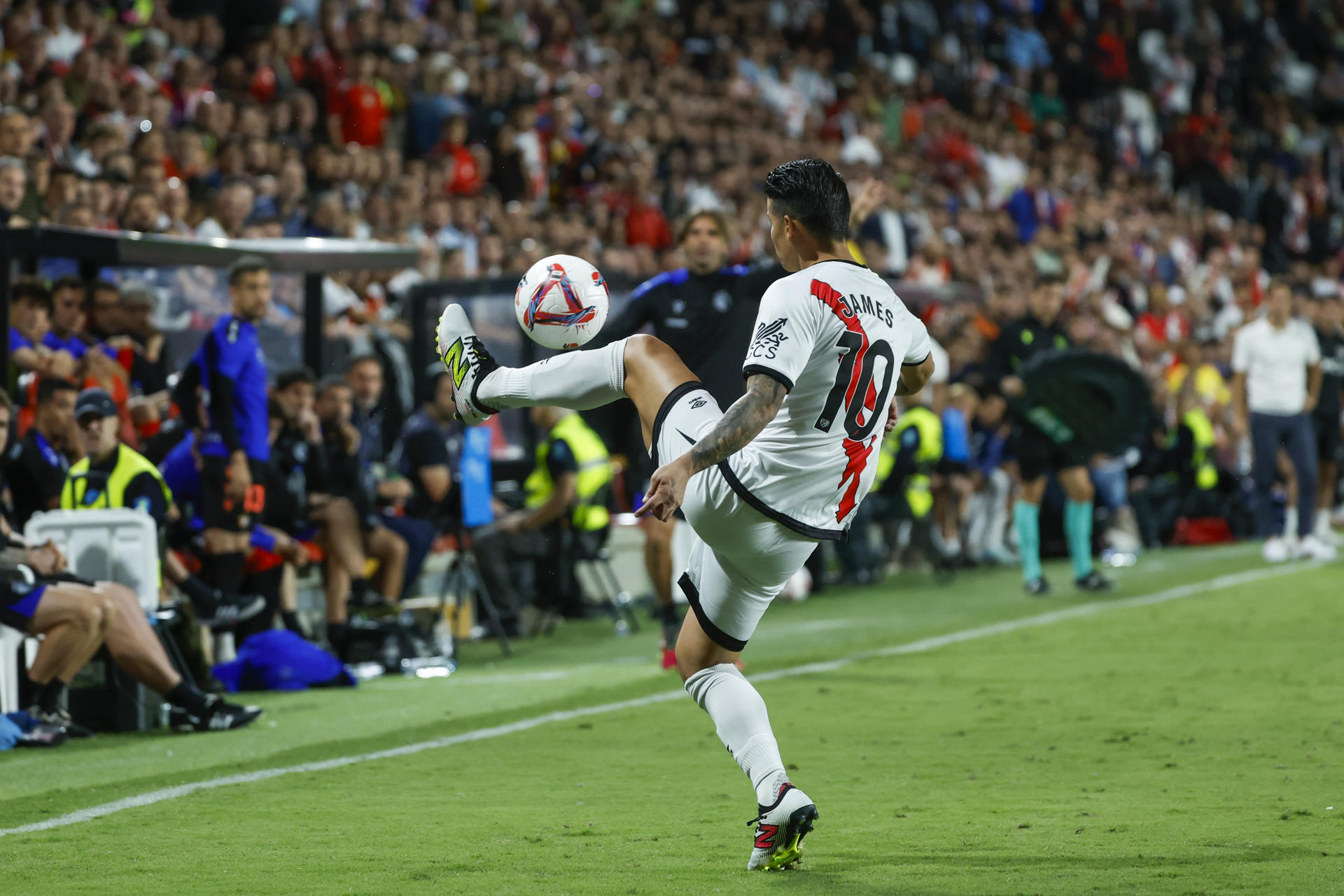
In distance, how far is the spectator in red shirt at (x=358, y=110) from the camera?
1596 cm

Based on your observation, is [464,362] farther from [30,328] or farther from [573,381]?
[30,328]

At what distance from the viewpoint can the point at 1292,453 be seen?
1497 centimetres

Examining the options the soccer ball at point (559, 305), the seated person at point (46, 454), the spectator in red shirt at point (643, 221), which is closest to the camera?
the soccer ball at point (559, 305)

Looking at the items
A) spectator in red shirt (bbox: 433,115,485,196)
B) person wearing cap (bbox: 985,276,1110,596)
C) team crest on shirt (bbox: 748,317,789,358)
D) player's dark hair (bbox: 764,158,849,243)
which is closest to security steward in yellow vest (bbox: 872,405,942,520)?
person wearing cap (bbox: 985,276,1110,596)

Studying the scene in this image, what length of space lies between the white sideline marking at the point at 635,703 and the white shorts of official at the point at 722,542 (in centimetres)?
222

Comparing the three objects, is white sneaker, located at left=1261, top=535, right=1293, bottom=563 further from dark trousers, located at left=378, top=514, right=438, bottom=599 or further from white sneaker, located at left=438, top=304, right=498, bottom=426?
white sneaker, located at left=438, top=304, right=498, bottom=426

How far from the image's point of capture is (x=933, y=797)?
587 centimetres

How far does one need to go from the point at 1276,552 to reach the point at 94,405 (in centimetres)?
1051

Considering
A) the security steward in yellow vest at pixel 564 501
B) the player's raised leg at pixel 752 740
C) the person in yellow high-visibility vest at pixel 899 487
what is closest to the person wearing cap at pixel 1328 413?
the person in yellow high-visibility vest at pixel 899 487

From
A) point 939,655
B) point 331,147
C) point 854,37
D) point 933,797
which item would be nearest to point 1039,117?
point 854,37

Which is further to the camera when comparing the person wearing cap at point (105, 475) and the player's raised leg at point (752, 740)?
the person wearing cap at point (105, 475)

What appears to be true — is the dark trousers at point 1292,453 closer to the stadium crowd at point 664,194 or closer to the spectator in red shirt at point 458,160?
the stadium crowd at point 664,194

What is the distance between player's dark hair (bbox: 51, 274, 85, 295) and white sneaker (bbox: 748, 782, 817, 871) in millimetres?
6884

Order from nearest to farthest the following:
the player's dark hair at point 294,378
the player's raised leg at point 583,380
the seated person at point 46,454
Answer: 1. the player's raised leg at point 583,380
2. the seated person at point 46,454
3. the player's dark hair at point 294,378
